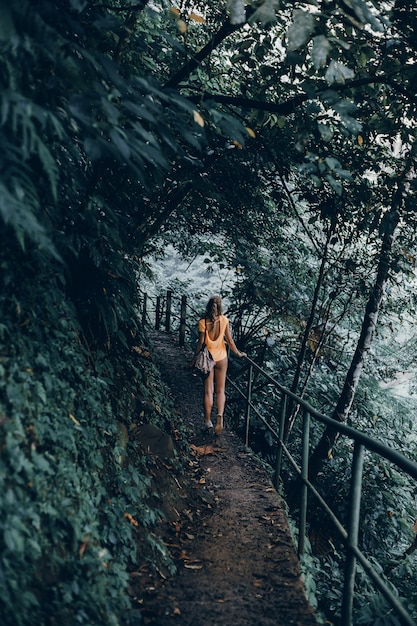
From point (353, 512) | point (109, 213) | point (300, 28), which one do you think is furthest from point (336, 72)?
point (353, 512)

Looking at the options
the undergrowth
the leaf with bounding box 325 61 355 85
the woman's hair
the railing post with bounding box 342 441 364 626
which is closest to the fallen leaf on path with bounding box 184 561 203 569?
the undergrowth

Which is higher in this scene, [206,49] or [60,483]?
[206,49]

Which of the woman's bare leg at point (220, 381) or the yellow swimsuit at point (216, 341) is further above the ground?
the yellow swimsuit at point (216, 341)

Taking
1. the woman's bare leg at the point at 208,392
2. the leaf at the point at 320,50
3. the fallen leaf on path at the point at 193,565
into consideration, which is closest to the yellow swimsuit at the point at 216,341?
the woman's bare leg at the point at 208,392

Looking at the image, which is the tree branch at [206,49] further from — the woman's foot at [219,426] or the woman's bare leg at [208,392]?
the woman's foot at [219,426]

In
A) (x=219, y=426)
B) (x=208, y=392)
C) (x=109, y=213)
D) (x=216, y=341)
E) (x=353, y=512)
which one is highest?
(x=109, y=213)

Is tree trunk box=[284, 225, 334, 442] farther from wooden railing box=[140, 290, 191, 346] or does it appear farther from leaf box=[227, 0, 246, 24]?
leaf box=[227, 0, 246, 24]

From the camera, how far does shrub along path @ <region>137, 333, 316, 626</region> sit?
3.36 m

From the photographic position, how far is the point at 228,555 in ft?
13.7

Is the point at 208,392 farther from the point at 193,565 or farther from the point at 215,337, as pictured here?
the point at 193,565

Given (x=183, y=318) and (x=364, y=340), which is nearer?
(x=364, y=340)

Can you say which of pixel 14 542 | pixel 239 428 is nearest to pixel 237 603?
pixel 14 542

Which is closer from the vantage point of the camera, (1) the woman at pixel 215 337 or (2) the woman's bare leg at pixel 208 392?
(1) the woman at pixel 215 337

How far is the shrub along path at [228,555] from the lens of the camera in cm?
336
